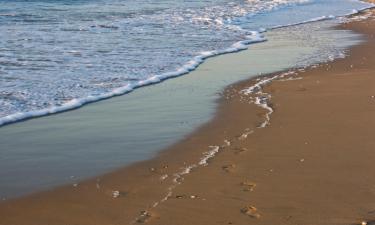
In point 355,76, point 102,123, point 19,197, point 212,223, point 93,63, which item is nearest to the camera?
point 212,223

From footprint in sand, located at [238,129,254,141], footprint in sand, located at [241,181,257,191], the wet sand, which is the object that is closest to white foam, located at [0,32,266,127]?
the wet sand

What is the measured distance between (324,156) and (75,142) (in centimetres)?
221

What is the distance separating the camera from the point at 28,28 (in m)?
16.8

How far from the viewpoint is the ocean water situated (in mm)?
8986

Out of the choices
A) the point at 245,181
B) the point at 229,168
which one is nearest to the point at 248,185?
the point at 245,181

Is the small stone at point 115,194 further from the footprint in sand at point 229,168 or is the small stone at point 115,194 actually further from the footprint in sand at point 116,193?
the footprint in sand at point 229,168

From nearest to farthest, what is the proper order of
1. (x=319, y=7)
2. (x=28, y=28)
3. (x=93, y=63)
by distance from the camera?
(x=93, y=63)
(x=28, y=28)
(x=319, y=7)

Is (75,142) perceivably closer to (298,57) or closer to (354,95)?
(354,95)

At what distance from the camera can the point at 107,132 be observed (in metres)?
6.78

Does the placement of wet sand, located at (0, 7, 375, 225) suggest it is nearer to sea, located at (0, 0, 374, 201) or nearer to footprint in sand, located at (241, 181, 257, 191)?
footprint in sand, located at (241, 181, 257, 191)

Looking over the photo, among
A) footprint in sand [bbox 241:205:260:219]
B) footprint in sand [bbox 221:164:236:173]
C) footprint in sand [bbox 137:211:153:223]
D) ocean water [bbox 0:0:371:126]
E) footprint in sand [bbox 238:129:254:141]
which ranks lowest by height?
ocean water [bbox 0:0:371:126]

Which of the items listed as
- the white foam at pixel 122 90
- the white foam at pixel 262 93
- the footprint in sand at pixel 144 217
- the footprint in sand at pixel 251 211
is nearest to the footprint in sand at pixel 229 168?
the footprint in sand at pixel 251 211

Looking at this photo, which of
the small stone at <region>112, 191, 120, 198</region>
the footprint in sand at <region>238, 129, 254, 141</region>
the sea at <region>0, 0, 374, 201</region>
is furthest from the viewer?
the footprint in sand at <region>238, 129, 254, 141</region>

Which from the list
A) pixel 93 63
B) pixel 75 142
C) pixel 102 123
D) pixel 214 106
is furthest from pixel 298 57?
pixel 75 142
